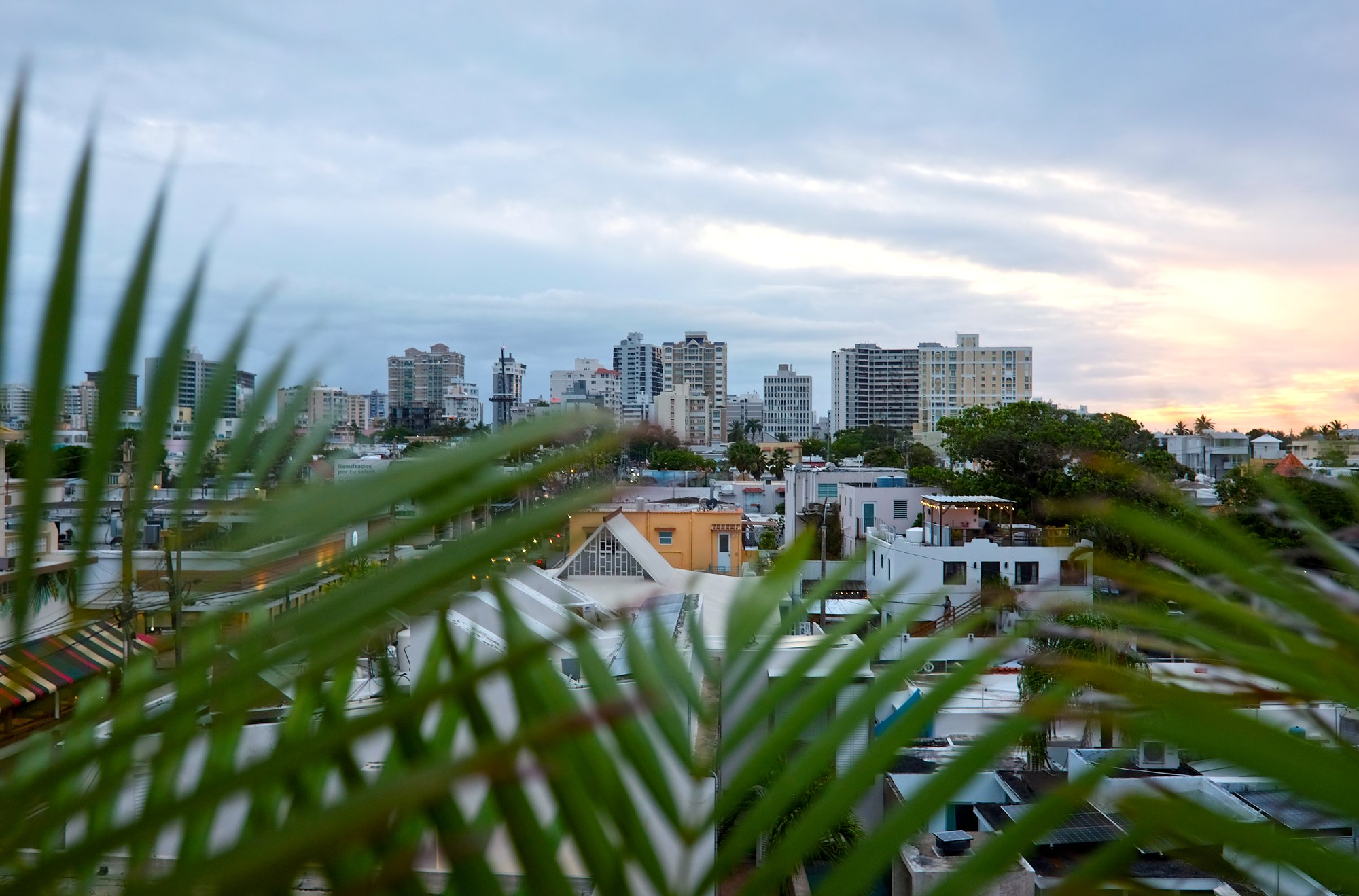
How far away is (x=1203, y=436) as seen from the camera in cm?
1259

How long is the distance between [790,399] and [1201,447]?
54541mm

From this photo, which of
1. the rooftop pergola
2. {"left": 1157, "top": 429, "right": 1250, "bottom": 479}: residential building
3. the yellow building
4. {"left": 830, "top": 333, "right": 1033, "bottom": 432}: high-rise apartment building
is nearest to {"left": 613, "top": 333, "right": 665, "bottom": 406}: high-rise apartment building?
{"left": 830, "top": 333, "right": 1033, "bottom": 432}: high-rise apartment building

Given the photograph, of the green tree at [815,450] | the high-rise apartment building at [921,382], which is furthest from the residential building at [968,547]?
the high-rise apartment building at [921,382]

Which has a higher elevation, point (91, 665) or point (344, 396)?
point (344, 396)

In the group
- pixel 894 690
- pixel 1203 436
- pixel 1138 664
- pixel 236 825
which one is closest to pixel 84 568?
pixel 236 825

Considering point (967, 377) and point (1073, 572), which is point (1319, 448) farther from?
point (967, 377)

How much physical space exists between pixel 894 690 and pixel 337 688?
0.74ft

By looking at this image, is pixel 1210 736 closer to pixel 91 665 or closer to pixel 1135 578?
pixel 1135 578

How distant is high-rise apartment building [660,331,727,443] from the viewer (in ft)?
205

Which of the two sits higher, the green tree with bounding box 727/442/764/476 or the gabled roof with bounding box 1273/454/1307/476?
the gabled roof with bounding box 1273/454/1307/476

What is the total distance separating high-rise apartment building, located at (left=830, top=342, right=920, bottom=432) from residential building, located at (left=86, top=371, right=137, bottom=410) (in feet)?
211

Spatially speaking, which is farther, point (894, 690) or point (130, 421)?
point (894, 690)

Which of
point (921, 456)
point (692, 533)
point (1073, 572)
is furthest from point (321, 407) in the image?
point (921, 456)

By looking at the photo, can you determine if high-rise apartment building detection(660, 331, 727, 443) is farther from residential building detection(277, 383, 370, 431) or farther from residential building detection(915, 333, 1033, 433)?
residential building detection(277, 383, 370, 431)
